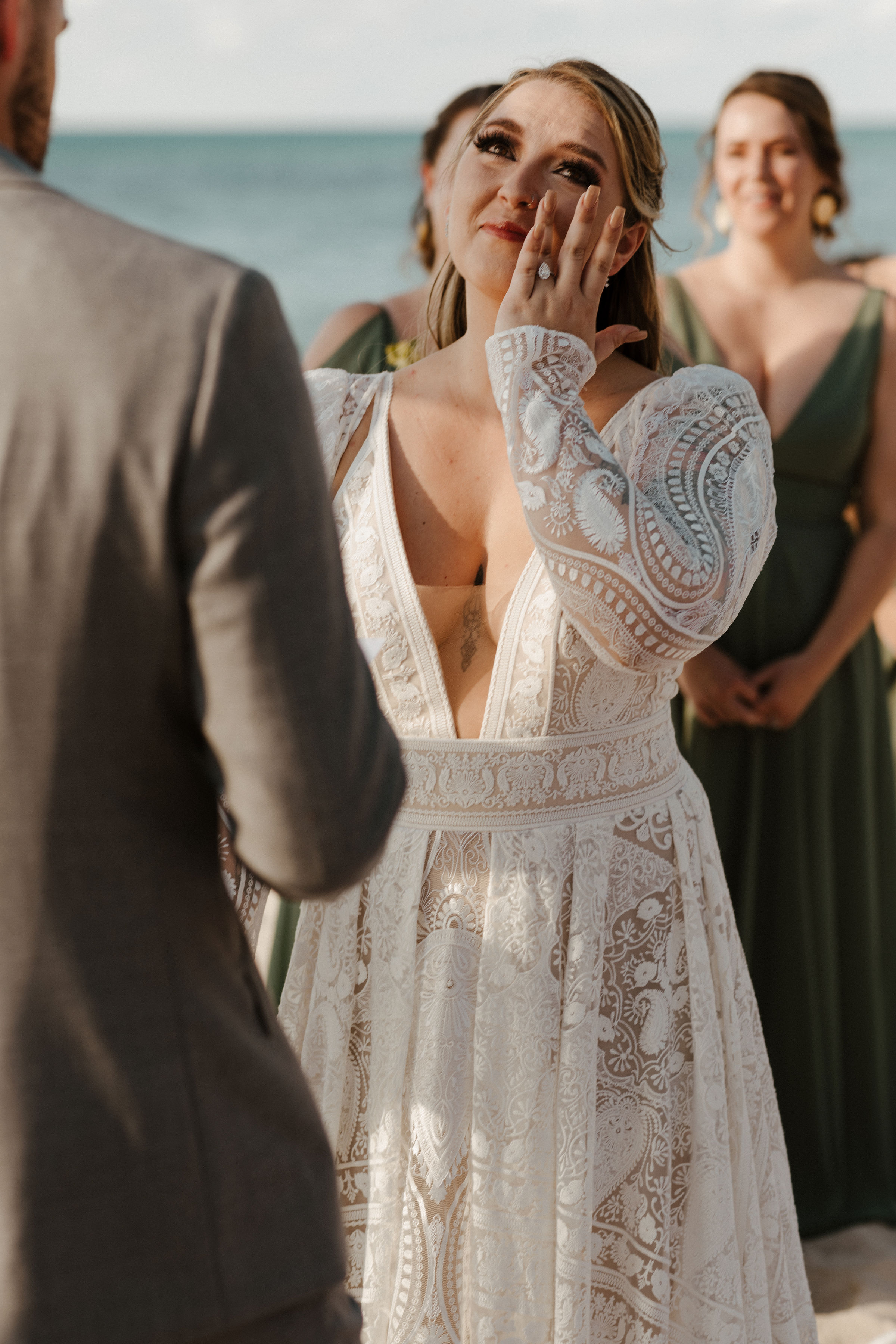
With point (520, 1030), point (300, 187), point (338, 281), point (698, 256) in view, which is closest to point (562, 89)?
Answer: point (520, 1030)

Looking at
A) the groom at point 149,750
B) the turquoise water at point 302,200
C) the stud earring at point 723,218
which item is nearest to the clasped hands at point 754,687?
the stud earring at point 723,218

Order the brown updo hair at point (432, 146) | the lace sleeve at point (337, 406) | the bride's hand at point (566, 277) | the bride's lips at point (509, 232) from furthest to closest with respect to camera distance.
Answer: the brown updo hair at point (432, 146) < the lace sleeve at point (337, 406) < the bride's lips at point (509, 232) < the bride's hand at point (566, 277)

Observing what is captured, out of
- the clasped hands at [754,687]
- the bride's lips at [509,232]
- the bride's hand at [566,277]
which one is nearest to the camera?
the bride's hand at [566,277]

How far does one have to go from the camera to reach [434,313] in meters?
2.09

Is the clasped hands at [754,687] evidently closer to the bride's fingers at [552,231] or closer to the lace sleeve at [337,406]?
the lace sleeve at [337,406]

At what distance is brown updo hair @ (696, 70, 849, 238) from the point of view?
10.1ft

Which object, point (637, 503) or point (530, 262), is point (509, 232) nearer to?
point (530, 262)

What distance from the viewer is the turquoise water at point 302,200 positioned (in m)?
26.9

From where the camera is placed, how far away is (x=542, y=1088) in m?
1.64

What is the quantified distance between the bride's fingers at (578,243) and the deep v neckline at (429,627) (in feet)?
1.18

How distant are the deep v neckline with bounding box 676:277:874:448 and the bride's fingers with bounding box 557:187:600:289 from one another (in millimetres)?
1363

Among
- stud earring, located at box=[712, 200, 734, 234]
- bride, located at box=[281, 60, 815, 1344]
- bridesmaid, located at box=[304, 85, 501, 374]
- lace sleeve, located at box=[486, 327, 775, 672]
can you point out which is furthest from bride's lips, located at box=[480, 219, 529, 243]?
stud earring, located at box=[712, 200, 734, 234]

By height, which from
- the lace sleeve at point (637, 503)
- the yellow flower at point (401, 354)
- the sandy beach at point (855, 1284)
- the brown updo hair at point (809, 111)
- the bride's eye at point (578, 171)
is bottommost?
the sandy beach at point (855, 1284)

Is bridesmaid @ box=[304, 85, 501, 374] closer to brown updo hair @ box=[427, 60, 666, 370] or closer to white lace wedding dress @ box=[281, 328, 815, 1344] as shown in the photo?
brown updo hair @ box=[427, 60, 666, 370]
